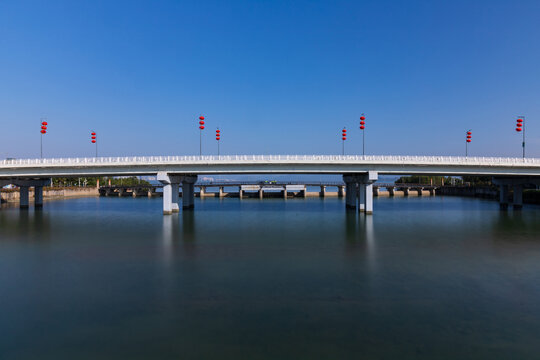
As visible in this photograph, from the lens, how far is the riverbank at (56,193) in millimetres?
87125

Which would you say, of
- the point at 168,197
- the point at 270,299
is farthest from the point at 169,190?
the point at 270,299

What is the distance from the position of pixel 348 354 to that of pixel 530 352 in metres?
6.07

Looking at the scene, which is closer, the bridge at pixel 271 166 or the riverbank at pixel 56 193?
the bridge at pixel 271 166

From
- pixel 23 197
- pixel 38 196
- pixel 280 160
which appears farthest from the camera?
pixel 38 196

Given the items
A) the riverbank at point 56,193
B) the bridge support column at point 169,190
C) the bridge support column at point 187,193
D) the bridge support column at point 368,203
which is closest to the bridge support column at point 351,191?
the bridge support column at point 368,203

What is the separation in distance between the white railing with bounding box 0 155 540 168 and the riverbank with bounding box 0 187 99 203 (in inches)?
1968

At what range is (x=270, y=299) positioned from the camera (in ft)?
47.6

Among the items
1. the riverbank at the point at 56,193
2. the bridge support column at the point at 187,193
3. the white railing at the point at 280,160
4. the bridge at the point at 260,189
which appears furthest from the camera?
the bridge at the point at 260,189

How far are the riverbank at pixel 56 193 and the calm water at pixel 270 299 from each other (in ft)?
256

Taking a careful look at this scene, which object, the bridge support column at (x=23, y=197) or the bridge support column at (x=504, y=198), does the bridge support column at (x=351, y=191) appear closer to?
the bridge support column at (x=504, y=198)

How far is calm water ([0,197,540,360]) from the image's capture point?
1038 centimetres

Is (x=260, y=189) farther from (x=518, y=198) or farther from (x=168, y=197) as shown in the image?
(x=518, y=198)

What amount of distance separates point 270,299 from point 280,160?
3614 cm

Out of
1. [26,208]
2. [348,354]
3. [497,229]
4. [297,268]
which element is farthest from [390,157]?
[26,208]
